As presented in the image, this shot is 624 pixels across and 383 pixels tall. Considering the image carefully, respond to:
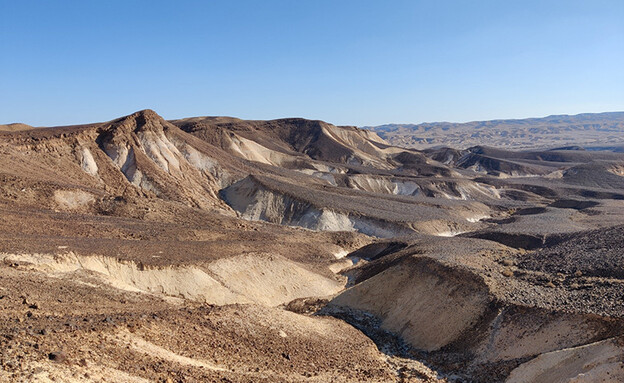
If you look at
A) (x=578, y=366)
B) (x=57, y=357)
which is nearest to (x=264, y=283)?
(x=578, y=366)

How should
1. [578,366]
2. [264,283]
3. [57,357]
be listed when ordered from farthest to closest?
[264,283] → [578,366] → [57,357]

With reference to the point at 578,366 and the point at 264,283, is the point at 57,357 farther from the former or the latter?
the point at 264,283

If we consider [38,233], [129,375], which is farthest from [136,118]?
[129,375]

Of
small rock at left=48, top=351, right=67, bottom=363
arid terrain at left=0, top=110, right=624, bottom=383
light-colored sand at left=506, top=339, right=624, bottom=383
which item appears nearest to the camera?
small rock at left=48, top=351, right=67, bottom=363

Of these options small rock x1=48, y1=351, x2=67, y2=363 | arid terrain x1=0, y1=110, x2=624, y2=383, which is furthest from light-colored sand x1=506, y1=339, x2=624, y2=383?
small rock x1=48, y1=351, x2=67, y2=363

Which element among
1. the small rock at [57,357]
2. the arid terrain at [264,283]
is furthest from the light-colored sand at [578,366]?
the small rock at [57,357]

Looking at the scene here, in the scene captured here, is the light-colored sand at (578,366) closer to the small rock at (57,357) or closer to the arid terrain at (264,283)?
the arid terrain at (264,283)

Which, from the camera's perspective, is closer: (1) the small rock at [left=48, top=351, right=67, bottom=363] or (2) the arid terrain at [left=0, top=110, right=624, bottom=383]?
(1) the small rock at [left=48, top=351, right=67, bottom=363]

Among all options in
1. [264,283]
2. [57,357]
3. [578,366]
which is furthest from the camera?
[264,283]

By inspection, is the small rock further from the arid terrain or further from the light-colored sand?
the light-colored sand
